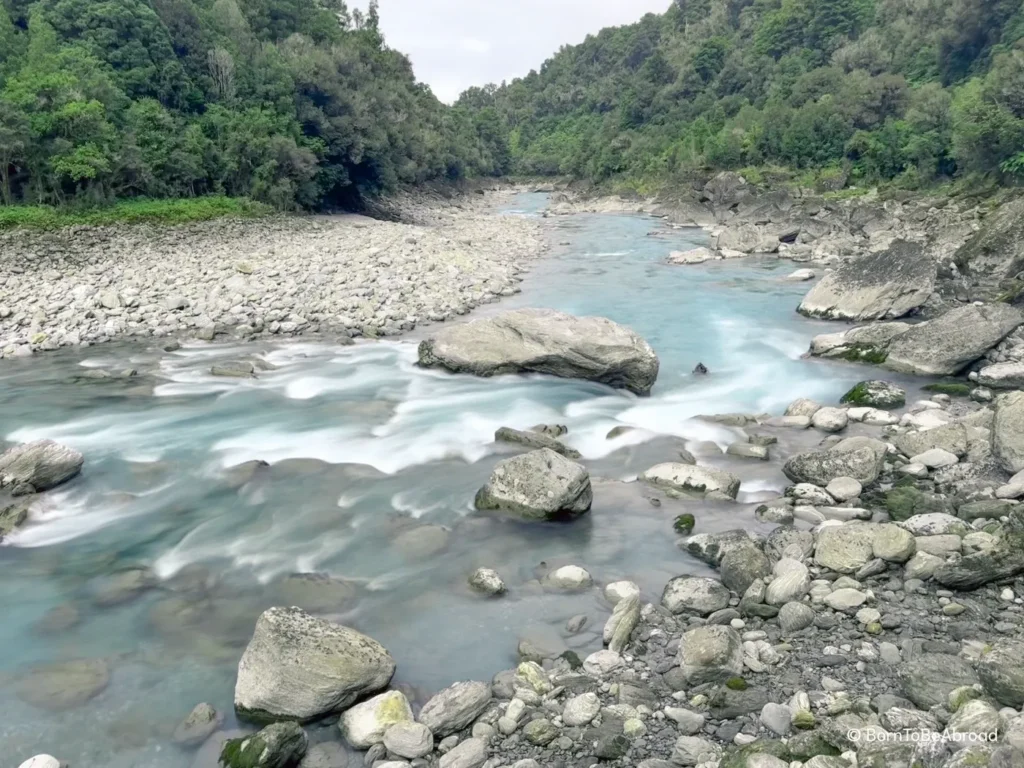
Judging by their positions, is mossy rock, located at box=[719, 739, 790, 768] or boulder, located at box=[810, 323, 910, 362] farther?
boulder, located at box=[810, 323, 910, 362]

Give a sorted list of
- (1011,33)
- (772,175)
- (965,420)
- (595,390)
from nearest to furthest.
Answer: (965,420)
(595,390)
(772,175)
(1011,33)

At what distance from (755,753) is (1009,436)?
257 inches

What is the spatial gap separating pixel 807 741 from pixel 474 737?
2.34 meters

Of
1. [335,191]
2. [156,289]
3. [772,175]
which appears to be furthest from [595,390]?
[772,175]

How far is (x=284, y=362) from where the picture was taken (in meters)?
16.6

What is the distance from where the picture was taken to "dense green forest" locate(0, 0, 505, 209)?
92.5ft

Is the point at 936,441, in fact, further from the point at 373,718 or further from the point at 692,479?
the point at 373,718

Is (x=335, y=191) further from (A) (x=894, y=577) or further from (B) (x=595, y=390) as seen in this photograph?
(A) (x=894, y=577)

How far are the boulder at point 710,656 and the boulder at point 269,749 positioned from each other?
3.03m

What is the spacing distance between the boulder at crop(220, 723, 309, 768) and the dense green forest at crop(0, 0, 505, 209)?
2815 cm

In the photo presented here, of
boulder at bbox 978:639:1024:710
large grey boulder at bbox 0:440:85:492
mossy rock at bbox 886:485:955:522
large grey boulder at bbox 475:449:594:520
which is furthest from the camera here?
large grey boulder at bbox 0:440:85:492

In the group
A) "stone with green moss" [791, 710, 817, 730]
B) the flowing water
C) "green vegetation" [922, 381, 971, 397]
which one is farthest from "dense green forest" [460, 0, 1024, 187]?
"stone with green moss" [791, 710, 817, 730]

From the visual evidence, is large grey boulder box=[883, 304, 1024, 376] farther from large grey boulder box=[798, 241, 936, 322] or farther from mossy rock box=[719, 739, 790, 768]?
mossy rock box=[719, 739, 790, 768]

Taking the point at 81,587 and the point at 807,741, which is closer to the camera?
the point at 807,741
